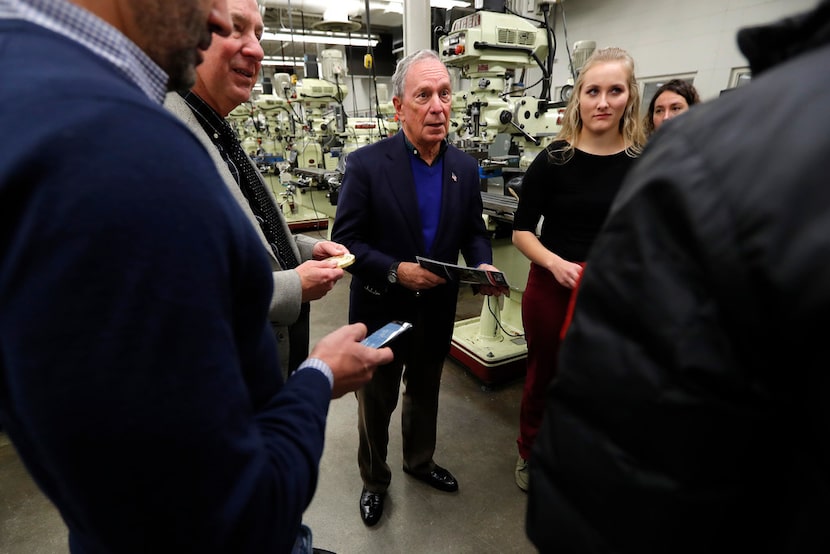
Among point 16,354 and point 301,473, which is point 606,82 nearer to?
point 301,473

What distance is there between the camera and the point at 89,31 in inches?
17.1

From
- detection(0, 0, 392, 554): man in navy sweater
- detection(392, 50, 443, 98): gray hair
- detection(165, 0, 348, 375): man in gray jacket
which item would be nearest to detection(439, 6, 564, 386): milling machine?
detection(392, 50, 443, 98): gray hair

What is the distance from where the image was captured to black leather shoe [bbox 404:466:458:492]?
193 centimetres

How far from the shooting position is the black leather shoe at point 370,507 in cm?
176

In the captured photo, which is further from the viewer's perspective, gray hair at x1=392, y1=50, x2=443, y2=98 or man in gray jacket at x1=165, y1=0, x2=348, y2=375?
gray hair at x1=392, y1=50, x2=443, y2=98

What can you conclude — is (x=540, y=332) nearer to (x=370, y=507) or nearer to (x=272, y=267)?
(x=370, y=507)

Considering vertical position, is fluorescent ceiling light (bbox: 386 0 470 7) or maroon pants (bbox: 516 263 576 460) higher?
fluorescent ceiling light (bbox: 386 0 470 7)

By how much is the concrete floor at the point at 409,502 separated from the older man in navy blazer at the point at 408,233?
0.37ft

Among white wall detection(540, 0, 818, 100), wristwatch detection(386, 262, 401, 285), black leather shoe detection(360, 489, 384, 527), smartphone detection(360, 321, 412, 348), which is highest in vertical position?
white wall detection(540, 0, 818, 100)

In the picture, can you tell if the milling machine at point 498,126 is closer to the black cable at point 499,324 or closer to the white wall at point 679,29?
the black cable at point 499,324

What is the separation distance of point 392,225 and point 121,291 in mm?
1247

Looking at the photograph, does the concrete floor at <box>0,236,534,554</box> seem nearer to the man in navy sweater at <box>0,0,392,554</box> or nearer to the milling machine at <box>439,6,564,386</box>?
the milling machine at <box>439,6,564,386</box>

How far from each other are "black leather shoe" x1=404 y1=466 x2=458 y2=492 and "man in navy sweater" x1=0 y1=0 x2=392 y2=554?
62.3 inches

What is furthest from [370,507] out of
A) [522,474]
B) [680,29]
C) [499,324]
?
[680,29]
